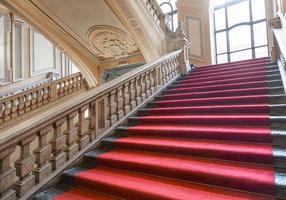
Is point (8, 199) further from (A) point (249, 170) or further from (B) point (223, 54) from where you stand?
(B) point (223, 54)

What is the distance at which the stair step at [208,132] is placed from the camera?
2.33 meters

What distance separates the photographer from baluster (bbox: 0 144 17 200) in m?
1.91

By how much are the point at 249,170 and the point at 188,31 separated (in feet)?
21.7

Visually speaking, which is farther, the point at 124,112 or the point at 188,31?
the point at 188,31

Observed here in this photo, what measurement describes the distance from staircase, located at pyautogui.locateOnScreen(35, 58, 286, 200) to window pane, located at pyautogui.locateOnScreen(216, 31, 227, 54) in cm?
579

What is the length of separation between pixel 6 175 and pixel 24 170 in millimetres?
165

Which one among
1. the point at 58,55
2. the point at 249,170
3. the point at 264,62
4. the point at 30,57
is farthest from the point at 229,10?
the point at 249,170

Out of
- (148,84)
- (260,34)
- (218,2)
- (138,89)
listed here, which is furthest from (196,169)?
(218,2)

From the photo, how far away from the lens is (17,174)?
2072 mm

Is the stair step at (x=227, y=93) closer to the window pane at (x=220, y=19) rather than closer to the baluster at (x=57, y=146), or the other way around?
the baluster at (x=57, y=146)

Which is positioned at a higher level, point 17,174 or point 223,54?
point 223,54

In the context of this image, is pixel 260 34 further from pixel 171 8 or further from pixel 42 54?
pixel 42 54

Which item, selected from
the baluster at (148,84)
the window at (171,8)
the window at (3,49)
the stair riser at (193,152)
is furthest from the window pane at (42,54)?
the stair riser at (193,152)

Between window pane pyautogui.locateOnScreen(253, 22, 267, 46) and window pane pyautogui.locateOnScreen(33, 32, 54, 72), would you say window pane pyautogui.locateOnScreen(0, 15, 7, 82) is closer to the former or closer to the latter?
window pane pyautogui.locateOnScreen(33, 32, 54, 72)
